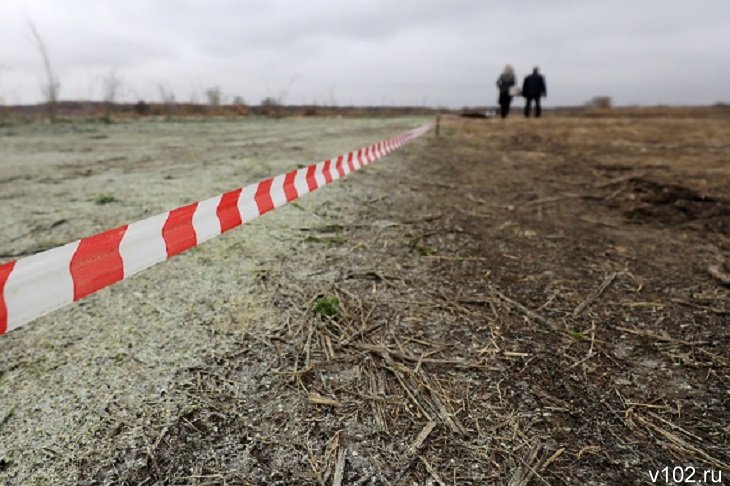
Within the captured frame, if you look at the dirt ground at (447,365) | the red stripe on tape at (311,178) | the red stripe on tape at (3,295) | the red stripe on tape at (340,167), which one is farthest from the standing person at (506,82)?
the red stripe on tape at (3,295)

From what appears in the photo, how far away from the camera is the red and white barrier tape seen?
180 centimetres

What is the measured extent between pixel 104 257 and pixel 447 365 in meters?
2.06

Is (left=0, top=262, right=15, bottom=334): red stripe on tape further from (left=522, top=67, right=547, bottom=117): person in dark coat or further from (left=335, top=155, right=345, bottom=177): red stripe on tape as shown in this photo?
(left=522, top=67, right=547, bottom=117): person in dark coat

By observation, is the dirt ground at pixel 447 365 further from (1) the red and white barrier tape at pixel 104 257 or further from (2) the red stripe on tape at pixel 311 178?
(1) the red and white barrier tape at pixel 104 257

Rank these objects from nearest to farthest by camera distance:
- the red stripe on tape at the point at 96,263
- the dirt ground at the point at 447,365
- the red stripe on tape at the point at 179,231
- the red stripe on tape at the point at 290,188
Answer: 1. the dirt ground at the point at 447,365
2. the red stripe on tape at the point at 96,263
3. the red stripe on tape at the point at 179,231
4. the red stripe on tape at the point at 290,188

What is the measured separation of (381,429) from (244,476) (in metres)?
0.67

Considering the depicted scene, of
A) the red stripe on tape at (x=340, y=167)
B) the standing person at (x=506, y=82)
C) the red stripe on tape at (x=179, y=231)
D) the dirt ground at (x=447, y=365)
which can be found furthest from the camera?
the standing person at (x=506, y=82)

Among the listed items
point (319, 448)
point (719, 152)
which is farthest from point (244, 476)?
point (719, 152)

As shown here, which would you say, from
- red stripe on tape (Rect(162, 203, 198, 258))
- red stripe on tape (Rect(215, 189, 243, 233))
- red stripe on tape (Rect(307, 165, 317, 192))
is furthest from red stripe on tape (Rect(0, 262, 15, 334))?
red stripe on tape (Rect(307, 165, 317, 192))

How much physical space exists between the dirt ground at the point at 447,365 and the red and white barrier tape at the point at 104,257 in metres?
0.58

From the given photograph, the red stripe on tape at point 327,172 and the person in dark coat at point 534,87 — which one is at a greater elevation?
A: the person in dark coat at point 534,87

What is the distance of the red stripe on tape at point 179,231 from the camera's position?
8.61 feet

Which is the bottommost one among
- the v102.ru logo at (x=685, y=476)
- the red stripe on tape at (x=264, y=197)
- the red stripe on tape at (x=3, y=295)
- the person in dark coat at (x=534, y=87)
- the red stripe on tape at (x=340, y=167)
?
the v102.ru logo at (x=685, y=476)

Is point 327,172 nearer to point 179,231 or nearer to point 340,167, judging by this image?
point 340,167
